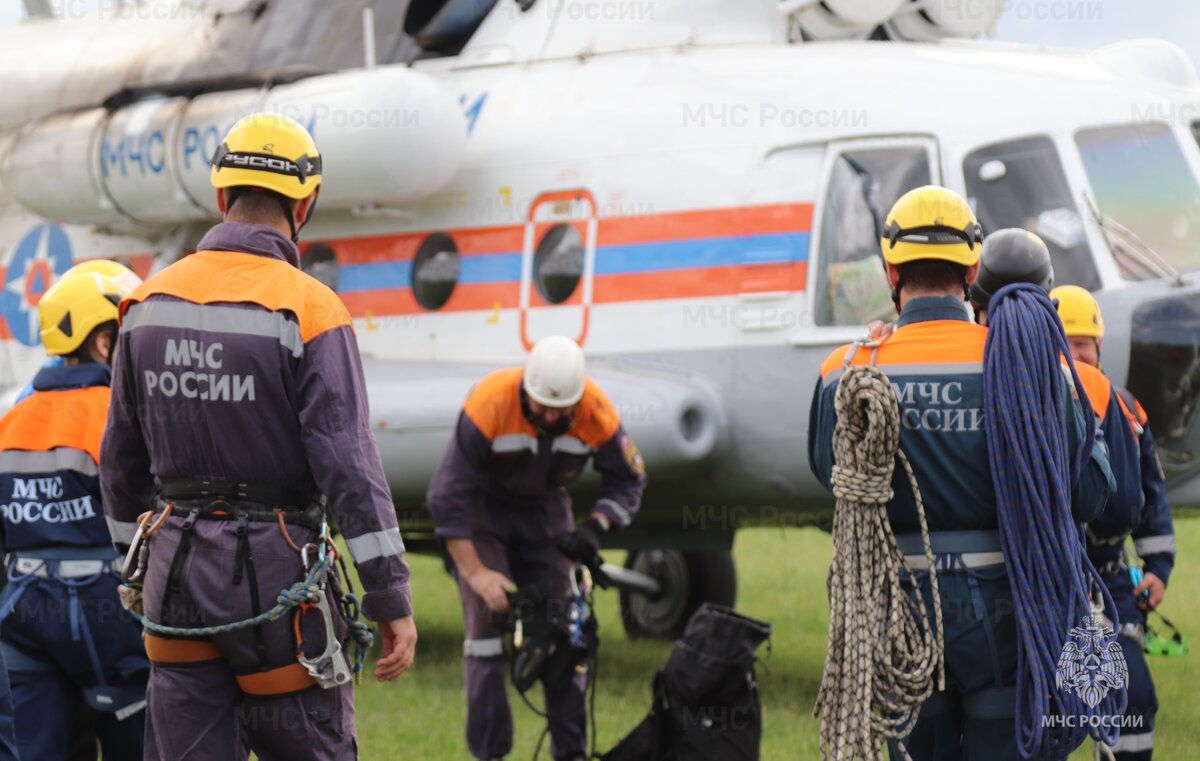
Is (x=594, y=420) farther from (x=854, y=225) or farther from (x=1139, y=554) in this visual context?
(x=1139, y=554)

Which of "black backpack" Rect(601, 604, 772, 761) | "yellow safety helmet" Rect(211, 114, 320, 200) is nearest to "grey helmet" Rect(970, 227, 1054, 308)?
"yellow safety helmet" Rect(211, 114, 320, 200)

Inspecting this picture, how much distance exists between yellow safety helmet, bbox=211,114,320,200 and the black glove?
302 cm

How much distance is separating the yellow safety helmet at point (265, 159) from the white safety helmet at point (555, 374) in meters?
2.58

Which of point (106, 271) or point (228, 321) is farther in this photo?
point (106, 271)

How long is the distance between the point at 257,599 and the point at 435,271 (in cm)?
490

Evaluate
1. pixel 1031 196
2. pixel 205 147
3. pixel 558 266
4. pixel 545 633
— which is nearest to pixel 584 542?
pixel 545 633

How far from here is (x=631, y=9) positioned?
27.6ft

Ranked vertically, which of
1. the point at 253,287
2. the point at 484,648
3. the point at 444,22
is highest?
the point at 444,22

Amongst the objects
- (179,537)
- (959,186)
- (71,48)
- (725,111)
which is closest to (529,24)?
(725,111)

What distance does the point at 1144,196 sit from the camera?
7.31 meters

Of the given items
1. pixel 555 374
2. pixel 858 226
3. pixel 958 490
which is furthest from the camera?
pixel 858 226

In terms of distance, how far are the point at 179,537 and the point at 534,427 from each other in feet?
9.85

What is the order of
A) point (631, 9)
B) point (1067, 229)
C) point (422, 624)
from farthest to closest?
point (422, 624) → point (631, 9) → point (1067, 229)

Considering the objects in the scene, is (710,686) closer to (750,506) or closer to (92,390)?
(750,506)
